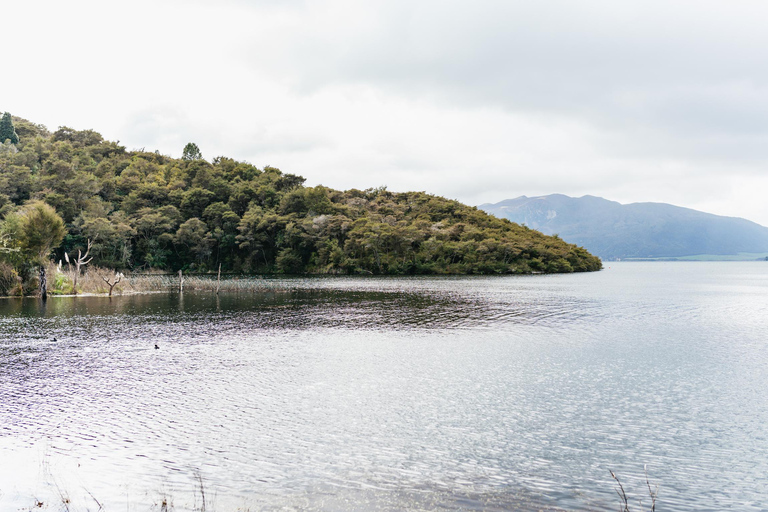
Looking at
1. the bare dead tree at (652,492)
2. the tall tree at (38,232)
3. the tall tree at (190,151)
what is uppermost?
the tall tree at (190,151)

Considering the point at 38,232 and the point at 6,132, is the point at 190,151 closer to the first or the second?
the point at 6,132

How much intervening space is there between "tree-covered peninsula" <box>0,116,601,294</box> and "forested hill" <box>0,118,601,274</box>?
21 centimetres

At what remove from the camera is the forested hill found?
84750 millimetres

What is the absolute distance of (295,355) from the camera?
20.1 m

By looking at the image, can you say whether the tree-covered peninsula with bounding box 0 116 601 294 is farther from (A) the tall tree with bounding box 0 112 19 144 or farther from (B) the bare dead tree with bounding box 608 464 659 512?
(B) the bare dead tree with bounding box 608 464 659 512

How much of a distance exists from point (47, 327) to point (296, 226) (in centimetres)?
7090

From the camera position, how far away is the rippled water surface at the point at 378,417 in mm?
8438

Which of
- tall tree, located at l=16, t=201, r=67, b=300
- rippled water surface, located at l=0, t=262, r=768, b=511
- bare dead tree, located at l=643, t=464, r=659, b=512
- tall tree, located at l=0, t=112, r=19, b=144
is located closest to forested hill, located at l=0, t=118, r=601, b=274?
tall tree, located at l=0, t=112, r=19, b=144

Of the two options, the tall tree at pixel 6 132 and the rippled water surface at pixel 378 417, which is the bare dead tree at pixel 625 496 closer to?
the rippled water surface at pixel 378 417

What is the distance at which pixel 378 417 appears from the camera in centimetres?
1246

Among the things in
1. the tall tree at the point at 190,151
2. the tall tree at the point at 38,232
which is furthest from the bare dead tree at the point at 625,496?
the tall tree at the point at 190,151

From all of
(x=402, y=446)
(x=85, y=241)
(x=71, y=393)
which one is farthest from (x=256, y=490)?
(x=85, y=241)

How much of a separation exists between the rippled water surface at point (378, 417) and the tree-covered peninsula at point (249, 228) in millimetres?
65000

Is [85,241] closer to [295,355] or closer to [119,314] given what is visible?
[119,314]
